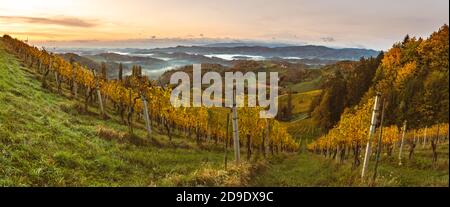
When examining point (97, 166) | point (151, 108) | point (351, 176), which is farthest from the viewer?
point (151, 108)

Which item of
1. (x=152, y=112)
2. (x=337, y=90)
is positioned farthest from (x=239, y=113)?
(x=337, y=90)

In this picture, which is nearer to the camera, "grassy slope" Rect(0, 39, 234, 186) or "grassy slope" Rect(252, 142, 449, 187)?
"grassy slope" Rect(0, 39, 234, 186)

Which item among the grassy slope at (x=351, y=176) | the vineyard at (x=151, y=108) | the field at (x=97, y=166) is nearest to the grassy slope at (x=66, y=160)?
the field at (x=97, y=166)

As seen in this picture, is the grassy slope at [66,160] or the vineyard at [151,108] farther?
the vineyard at [151,108]

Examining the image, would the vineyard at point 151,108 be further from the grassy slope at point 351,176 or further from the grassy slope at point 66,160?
the grassy slope at point 66,160

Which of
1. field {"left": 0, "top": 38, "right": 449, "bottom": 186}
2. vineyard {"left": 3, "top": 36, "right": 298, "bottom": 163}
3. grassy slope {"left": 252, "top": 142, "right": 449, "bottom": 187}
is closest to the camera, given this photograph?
field {"left": 0, "top": 38, "right": 449, "bottom": 186}

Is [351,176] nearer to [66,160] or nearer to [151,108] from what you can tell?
[66,160]

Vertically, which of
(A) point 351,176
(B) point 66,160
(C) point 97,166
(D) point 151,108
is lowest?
(D) point 151,108

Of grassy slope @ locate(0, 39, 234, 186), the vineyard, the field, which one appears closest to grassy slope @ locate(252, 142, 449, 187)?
the field

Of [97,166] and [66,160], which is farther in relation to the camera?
[97,166]

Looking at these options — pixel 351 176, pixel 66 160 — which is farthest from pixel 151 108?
pixel 351 176

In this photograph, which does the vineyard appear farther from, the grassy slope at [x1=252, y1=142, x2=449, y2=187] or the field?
the field
